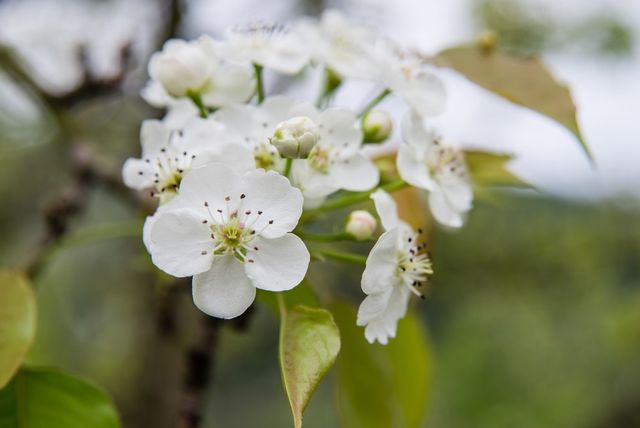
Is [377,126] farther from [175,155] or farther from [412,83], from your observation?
[175,155]

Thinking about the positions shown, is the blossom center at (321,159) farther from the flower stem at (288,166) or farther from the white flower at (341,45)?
the white flower at (341,45)

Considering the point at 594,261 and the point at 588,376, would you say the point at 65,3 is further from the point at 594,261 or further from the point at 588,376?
the point at 588,376

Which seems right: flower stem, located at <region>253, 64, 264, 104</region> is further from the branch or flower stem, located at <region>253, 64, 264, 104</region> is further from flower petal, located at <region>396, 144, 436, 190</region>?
the branch

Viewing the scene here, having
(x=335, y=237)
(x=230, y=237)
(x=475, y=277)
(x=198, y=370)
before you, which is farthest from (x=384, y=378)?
(x=475, y=277)

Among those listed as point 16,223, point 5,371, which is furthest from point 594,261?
point 5,371

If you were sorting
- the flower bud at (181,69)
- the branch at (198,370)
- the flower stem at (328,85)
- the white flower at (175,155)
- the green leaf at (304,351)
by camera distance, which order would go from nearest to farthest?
the green leaf at (304,351) < the white flower at (175,155) < the flower bud at (181,69) < the flower stem at (328,85) < the branch at (198,370)

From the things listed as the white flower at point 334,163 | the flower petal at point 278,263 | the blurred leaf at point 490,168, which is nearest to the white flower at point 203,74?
the white flower at point 334,163

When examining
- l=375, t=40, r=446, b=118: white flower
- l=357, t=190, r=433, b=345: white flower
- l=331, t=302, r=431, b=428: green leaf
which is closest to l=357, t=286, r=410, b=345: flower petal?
l=357, t=190, r=433, b=345: white flower
